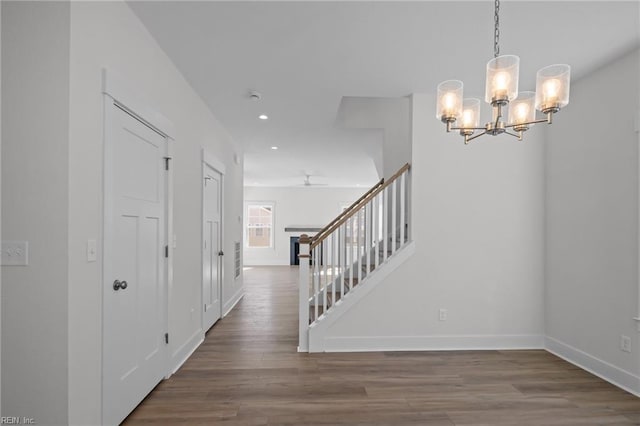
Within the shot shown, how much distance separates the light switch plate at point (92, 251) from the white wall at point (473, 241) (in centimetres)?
264

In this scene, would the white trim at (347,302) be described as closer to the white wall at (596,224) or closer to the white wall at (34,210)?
the white wall at (596,224)

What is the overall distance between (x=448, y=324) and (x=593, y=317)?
1229 mm

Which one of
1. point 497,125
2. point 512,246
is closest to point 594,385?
point 512,246

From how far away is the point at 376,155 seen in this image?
5.97 metres

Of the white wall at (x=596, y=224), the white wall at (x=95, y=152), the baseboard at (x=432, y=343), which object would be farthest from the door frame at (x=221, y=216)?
the white wall at (x=596, y=224)

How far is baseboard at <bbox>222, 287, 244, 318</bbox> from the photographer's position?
471 centimetres

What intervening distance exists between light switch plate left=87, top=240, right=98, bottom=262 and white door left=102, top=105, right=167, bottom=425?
7 centimetres

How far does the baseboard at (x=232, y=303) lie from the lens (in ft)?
15.5

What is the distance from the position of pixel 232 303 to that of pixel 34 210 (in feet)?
13.0

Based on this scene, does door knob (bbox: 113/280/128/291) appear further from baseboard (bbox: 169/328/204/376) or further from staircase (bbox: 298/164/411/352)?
staircase (bbox: 298/164/411/352)

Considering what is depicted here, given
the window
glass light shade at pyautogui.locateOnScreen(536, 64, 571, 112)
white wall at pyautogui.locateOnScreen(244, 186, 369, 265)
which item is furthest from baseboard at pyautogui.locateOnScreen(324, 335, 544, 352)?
the window

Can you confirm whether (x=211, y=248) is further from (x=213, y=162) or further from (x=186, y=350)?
(x=186, y=350)

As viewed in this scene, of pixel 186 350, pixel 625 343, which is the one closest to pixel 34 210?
pixel 186 350

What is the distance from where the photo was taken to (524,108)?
1.96 m
